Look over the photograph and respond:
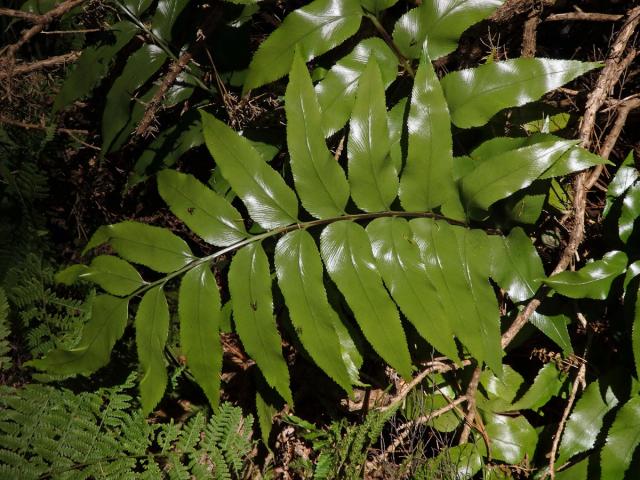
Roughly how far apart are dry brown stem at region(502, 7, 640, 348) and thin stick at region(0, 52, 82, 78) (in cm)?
209

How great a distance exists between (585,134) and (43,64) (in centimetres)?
218

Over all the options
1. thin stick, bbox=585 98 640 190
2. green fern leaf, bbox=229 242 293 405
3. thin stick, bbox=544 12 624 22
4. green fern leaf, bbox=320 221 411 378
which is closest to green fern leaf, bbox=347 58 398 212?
green fern leaf, bbox=320 221 411 378

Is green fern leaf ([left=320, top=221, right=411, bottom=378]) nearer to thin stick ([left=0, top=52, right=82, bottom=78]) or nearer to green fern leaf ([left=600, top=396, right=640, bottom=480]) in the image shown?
green fern leaf ([left=600, top=396, right=640, bottom=480])

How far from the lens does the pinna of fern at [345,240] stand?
5.81ft

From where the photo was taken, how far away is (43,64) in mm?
2359

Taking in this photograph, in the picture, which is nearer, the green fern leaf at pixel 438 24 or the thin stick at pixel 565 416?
the green fern leaf at pixel 438 24

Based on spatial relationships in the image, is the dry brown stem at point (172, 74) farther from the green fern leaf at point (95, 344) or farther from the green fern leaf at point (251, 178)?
the green fern leaf at point (95, 344)

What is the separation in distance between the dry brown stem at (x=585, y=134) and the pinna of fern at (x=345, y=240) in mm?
137

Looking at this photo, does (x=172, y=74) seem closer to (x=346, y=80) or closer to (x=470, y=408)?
(x=346, y=80)

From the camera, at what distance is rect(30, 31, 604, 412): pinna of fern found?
1770 millimetres

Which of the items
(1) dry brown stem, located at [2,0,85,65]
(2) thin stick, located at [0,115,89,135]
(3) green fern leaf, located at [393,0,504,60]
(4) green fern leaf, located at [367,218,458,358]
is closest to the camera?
(4) green fern leaf, located at [367,218,458,358]

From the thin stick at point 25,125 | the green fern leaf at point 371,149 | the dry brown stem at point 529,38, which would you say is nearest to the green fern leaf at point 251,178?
the green fern leaf at point 371,149

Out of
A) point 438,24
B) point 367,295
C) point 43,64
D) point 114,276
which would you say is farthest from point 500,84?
point 43,64

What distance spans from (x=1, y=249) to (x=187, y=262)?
1.13m
